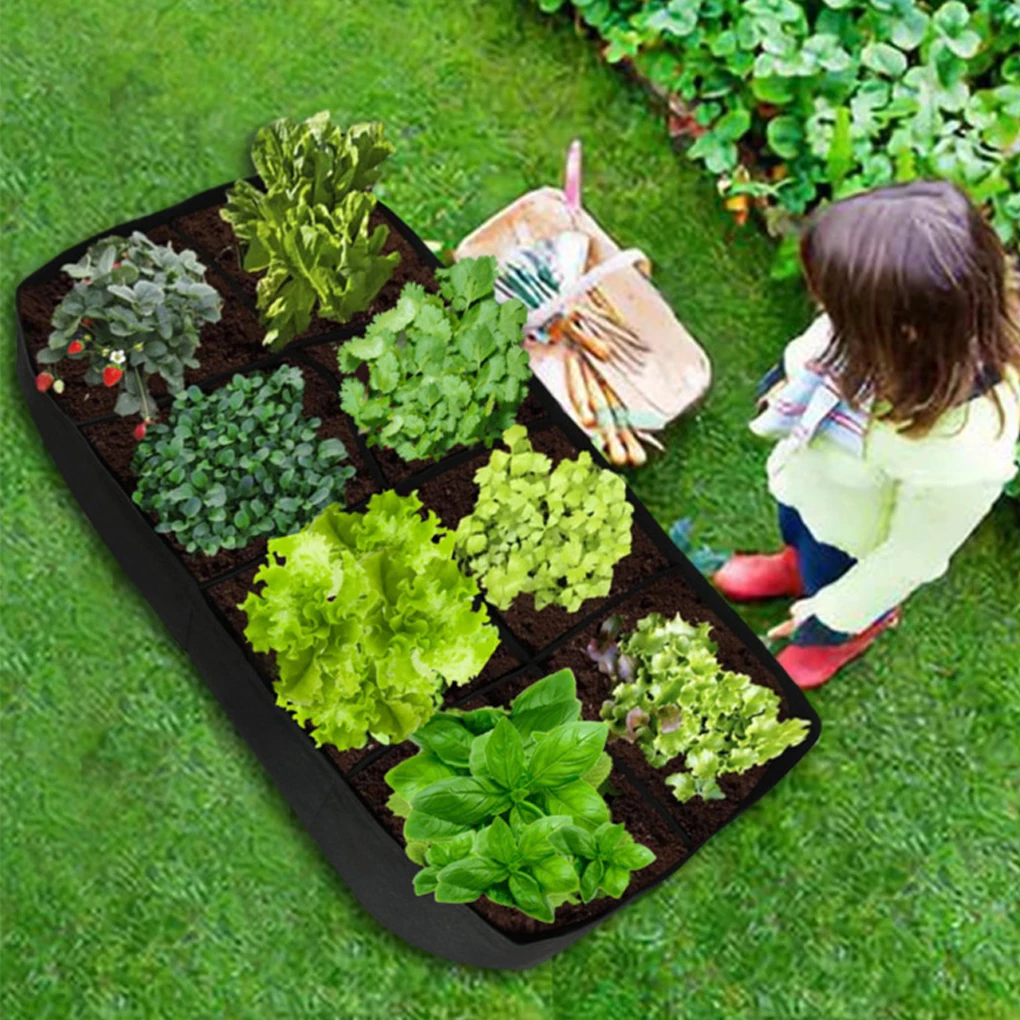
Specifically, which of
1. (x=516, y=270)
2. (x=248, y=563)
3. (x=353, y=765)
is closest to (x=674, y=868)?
(x=353, y=765)

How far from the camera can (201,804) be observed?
3.02 m

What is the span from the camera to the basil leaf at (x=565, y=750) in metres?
2.18

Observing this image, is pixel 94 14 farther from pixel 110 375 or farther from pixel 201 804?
pixel 201 804

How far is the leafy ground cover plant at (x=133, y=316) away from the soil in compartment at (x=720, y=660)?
86 centimetres

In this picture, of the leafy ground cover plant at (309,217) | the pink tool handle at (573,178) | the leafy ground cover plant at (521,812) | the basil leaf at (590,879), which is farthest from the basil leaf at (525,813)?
the pink tool handle at (573,178)

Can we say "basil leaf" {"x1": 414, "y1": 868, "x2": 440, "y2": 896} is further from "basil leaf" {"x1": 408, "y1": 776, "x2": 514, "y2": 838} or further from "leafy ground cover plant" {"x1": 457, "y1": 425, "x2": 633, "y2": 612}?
"leafy ground cover plant" {"x1": 457, "y1": 425, "x2": 633, "y2": 612}

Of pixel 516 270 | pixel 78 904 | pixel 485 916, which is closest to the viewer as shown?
pixel 485 916

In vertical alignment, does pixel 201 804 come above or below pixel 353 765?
below

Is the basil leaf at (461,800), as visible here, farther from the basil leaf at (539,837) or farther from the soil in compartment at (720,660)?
the soil in compartment at (720,660)

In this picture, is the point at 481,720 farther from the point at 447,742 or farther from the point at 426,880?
the point at 426,880

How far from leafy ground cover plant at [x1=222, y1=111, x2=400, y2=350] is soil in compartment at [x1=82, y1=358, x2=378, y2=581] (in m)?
0.14

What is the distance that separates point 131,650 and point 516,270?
1200mm

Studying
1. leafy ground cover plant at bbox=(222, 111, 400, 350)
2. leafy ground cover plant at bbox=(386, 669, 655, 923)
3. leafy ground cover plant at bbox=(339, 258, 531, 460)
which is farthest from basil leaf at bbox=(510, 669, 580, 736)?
leafy ground cover plant at bbox=(222, 111, 400, 350)

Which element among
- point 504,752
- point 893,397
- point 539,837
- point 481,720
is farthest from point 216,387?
point 893,397
